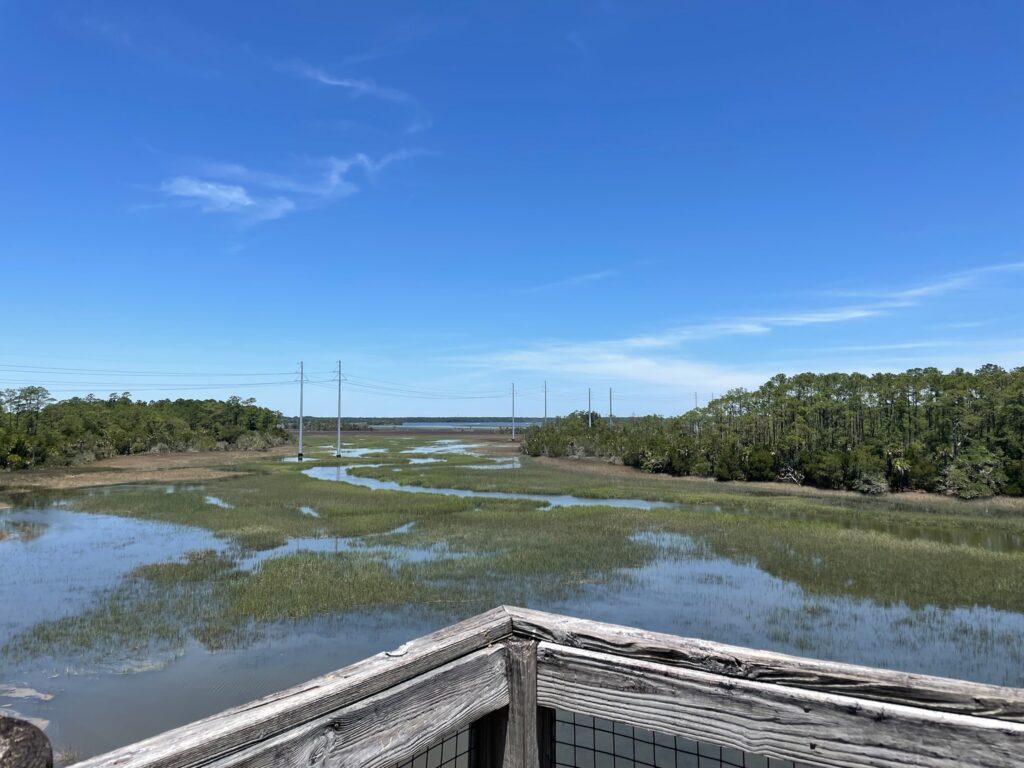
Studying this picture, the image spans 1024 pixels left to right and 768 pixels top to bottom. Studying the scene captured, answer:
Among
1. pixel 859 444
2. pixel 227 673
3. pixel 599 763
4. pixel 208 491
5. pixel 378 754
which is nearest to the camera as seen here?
pixel 378 754

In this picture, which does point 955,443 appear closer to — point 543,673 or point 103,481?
point 543,673

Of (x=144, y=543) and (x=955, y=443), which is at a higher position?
(x=955, y=443)

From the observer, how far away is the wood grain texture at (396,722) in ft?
4.83

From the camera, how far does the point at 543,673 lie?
77.0 inches

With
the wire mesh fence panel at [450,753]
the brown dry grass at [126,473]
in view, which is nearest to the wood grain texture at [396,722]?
the wire mesh fence panel at [450,753]

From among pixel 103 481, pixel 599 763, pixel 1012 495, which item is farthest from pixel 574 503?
pixel 103 481

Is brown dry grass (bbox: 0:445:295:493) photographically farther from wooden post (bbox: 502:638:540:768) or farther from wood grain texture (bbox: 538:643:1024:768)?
wood grain texture (bbox: 538:643:1024:768)

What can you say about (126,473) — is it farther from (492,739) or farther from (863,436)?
(492,739)

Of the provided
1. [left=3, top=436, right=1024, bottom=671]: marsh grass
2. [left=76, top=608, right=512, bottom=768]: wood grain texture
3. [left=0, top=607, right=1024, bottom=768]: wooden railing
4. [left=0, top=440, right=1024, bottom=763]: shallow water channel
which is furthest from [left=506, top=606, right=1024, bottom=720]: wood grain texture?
[left=3, top=436, right=1024, bottom=671]: marsh grass

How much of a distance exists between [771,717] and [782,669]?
0.12 metres

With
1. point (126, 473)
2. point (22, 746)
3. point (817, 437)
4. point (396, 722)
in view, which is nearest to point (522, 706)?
point (396, 722)

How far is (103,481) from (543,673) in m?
48.0

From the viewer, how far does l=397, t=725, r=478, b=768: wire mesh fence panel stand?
2041 mm

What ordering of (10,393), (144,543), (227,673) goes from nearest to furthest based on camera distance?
(227,673) < (144,543) < (10,393)
